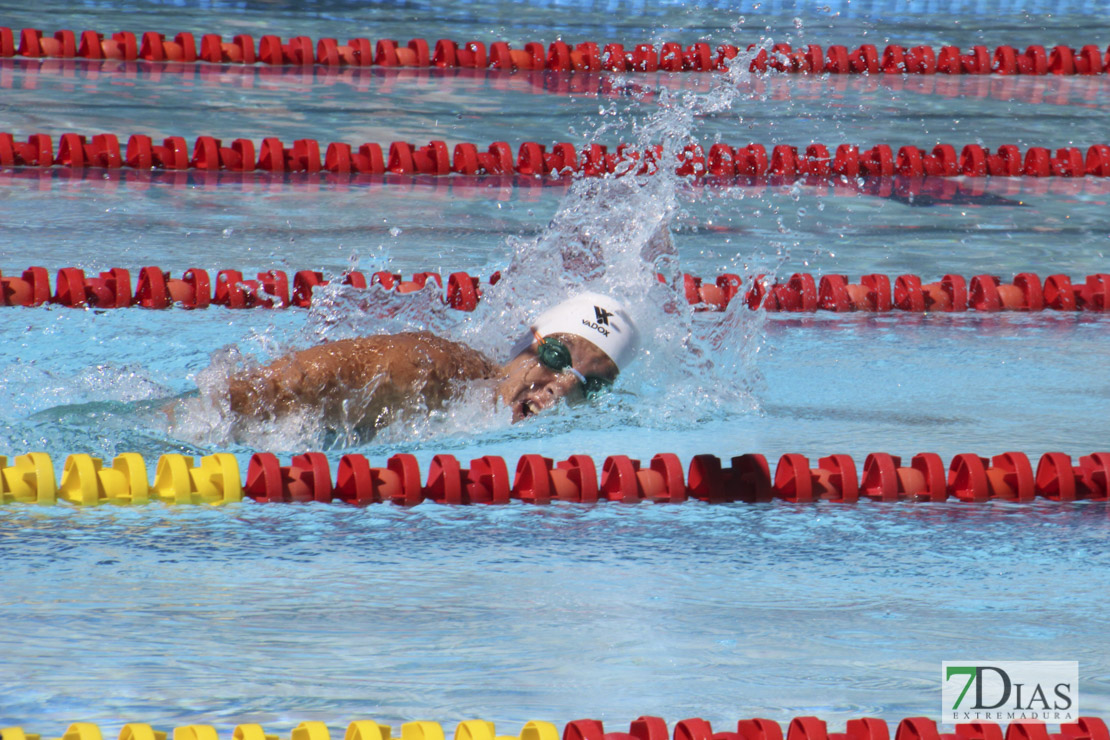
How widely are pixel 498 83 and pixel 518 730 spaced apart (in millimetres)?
5914

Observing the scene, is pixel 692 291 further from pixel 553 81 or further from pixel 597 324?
pixel 553 81

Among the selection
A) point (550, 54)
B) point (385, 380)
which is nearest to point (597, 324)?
point (385, 380)

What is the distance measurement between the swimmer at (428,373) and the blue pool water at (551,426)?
0.07 m

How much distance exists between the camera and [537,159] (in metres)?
6.14

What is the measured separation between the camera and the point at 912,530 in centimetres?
296

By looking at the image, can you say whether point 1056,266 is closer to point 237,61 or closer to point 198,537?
point 198,537

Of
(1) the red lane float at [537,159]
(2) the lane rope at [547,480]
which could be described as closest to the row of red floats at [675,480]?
(2) the lane rope at [547,480]

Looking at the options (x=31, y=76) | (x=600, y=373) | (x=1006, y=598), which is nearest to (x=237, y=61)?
(x=31, y=76)

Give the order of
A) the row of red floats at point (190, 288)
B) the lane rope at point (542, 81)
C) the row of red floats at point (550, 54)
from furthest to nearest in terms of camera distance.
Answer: the row of red floats at point (550, 54) → the lane rope at point (542, 81) → the row of red floats at point (190, 288)

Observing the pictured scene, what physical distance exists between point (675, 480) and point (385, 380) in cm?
75

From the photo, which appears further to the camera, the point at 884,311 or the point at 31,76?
the point at 31,76

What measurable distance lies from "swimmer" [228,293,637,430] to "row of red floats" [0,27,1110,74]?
435 cm

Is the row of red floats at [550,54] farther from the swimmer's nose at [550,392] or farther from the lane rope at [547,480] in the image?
the lane rope at [547,480]

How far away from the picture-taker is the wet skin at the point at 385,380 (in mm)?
3273
